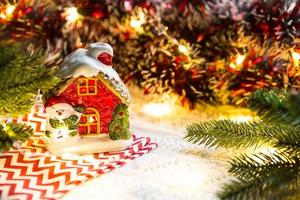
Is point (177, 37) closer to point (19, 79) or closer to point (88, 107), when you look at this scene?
point (88, 107)

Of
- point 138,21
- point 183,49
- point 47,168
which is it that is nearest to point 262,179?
point 47,168

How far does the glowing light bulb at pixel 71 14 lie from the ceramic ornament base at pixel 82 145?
446 millimetres

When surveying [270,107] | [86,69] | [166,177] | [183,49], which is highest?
[183,49]

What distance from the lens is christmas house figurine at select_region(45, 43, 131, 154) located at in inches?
41.7

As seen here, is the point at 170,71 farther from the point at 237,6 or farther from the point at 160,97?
the point at 237,6

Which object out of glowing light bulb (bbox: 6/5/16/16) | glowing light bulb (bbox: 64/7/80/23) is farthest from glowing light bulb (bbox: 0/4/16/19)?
glowing light bulb (bbox: 64/7/80/23)

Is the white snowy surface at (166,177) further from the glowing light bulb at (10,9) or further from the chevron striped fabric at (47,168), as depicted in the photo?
the glowing light bulb at (10,9)

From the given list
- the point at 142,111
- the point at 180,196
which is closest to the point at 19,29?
the point at 142,111

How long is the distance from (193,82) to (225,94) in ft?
0.33

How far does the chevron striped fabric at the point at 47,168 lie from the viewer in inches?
36.6

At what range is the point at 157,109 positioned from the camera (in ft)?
4.65

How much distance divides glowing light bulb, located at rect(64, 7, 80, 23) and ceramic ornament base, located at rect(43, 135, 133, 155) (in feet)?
1.46

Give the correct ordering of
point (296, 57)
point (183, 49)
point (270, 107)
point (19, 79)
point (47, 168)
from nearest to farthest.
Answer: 1. point (270, 107)
2. point (19, 79)
3. point (47, 168)
4. point (296, 57)
5. point (183, 49)

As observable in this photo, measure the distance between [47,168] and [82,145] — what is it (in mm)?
102
